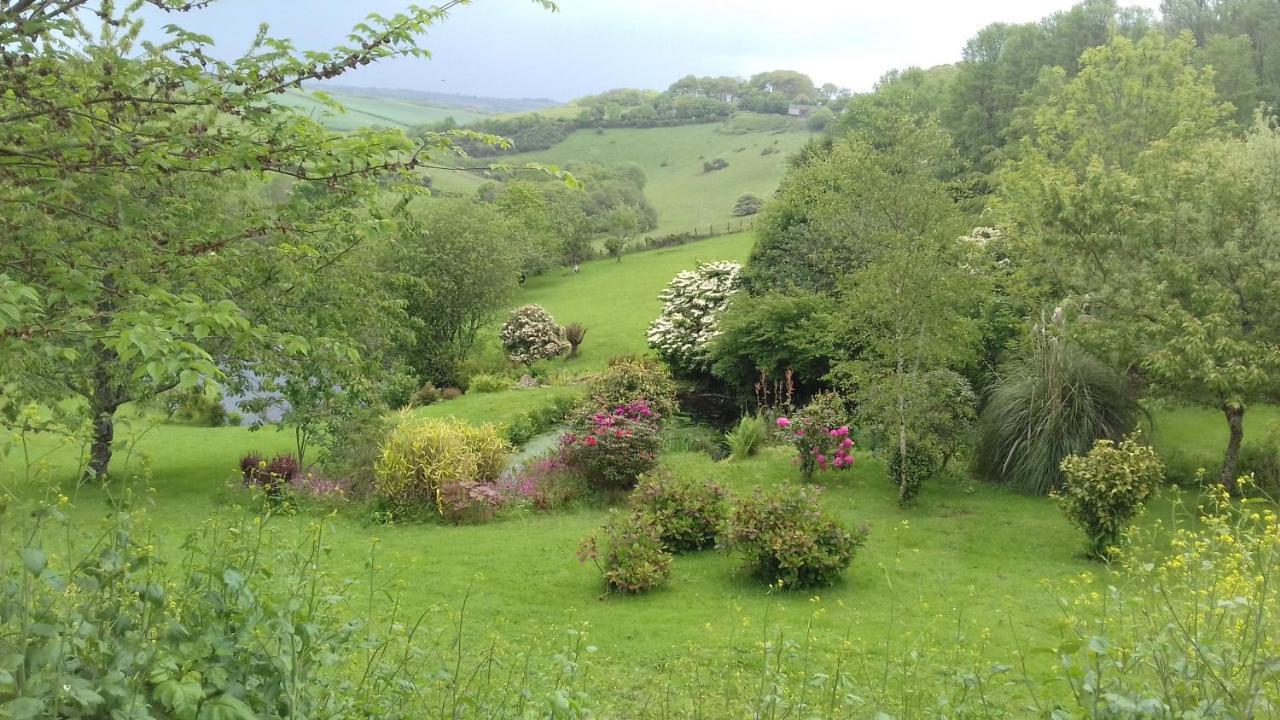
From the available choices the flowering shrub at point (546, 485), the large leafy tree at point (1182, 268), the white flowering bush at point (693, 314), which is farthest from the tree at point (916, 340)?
the white flowering bush at point (693, 314)

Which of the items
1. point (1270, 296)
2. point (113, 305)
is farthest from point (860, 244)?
point (113, 305)

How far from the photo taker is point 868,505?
1302 cm

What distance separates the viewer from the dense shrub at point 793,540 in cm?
937

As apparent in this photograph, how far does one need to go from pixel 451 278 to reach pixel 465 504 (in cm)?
1541

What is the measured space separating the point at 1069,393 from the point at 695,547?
6.15 m

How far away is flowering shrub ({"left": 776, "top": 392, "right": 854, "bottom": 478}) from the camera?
14.1m

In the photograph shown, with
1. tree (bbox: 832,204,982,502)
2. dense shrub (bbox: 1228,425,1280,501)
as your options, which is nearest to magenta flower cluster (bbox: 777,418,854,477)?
Answer: tree (bbox: 832,204,982,502)

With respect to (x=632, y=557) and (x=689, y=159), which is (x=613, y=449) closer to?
(x=632, y=557)

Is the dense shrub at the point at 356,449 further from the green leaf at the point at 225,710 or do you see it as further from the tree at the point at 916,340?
the green leaf at the point at 225,710

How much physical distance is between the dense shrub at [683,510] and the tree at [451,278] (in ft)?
56.6

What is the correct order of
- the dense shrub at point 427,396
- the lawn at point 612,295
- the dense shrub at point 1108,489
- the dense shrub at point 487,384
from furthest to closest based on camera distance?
the lawn at point 612,295 < the dense shrub at point 487,384 < the dense shrub at point 427,396 < the dense shrub at point 1108,489

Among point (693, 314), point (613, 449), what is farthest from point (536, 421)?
point (693, 314)

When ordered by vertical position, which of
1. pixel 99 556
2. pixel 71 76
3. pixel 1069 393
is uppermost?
pixel 71 76

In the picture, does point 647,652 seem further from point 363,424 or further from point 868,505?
point 363,424
